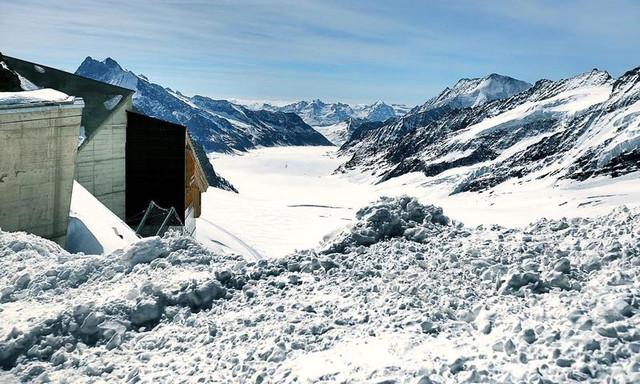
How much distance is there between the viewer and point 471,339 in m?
6.86

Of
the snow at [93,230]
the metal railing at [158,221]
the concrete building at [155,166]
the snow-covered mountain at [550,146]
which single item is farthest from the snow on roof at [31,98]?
the snow-covered mountain at [550,146]

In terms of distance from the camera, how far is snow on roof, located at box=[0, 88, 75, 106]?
49.9ft

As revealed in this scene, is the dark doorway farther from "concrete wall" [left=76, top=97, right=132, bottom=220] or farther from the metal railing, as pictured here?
the metal railing

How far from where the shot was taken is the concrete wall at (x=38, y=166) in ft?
50.8

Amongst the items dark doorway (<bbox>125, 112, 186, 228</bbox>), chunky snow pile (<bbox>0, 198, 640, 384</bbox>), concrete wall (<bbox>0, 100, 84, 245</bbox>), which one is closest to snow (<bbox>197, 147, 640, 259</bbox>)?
chunky snow pile (<bbox>0, 198, 640, 384</bbox>)

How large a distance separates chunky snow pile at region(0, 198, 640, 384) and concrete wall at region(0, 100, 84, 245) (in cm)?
510

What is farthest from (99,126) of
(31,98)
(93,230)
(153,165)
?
(31,98)

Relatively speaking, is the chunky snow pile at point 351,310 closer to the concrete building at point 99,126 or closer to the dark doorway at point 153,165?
the concrete building at point 99,126

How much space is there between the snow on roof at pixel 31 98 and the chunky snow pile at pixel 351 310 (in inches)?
228

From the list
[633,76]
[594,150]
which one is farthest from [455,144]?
[594,150]

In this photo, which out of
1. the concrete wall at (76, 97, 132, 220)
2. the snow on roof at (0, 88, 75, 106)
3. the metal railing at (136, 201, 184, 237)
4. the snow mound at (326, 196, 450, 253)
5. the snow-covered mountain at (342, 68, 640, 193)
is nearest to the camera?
the snow mound at (326, 196, 450, 253)

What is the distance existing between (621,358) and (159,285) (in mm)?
7089

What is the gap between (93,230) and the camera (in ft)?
61.9

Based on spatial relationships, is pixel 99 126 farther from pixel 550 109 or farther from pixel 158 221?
pixel 550 109
